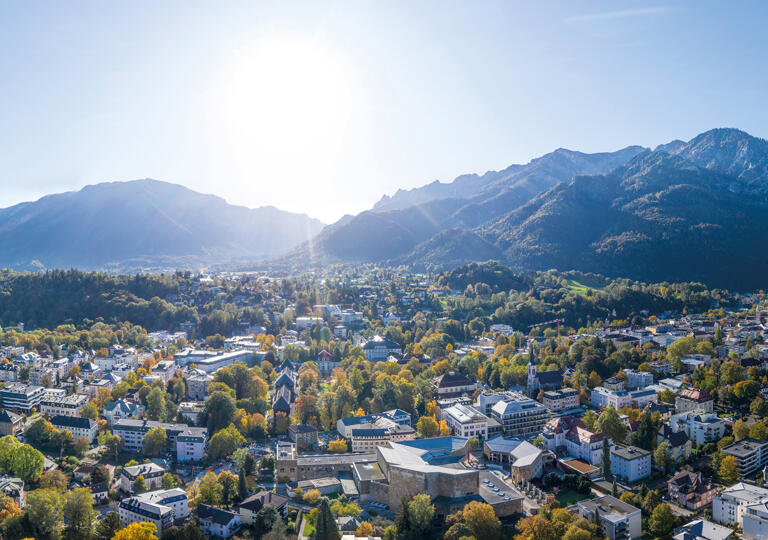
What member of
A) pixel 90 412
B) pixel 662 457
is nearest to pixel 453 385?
pixel 662 457

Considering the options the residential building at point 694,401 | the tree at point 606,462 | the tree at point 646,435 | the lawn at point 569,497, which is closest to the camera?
the lawn at point 569,497

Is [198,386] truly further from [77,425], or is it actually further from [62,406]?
[77,425]

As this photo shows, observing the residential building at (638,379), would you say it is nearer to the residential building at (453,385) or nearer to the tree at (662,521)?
the residential building at (453,385)

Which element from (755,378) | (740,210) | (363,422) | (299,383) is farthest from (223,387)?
(740,210)

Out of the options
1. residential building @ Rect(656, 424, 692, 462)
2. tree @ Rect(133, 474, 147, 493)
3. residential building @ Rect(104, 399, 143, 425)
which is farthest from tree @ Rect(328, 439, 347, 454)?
residential building @ Rect(656, 424, 692, 462)

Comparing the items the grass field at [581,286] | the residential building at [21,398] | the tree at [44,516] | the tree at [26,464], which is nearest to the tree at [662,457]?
the tree at [44,516]
